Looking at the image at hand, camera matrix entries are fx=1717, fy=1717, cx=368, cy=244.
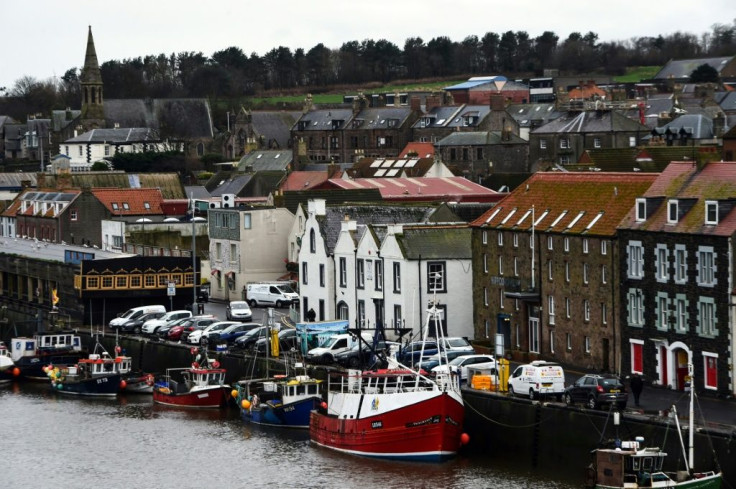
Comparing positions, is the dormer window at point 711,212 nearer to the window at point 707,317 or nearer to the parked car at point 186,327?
the window at point 707,317

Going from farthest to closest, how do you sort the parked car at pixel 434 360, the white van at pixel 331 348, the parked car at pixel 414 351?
the white van at pixel 331 348 < the parked car at pixel 414 351 < the parked car at pixel 434 360

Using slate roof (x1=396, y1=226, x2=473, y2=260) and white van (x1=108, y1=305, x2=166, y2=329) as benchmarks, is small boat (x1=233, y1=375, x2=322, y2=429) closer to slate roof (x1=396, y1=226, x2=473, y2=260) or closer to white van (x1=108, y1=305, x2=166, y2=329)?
slate roof (x1=396, y1=226, x2=473, y2=260)

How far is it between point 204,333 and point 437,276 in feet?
40.6

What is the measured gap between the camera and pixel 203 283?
10369cm

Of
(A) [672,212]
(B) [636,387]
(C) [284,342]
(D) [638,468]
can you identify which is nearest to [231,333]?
(C) [284,342]

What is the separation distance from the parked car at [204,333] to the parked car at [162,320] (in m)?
5.05

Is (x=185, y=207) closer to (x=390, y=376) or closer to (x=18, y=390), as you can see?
(x=18, y=390)

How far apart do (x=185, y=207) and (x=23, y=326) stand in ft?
78.7

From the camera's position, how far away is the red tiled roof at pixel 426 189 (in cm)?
10112

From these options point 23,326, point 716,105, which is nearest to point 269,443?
point 23,326

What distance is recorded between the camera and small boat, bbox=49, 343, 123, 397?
259ft

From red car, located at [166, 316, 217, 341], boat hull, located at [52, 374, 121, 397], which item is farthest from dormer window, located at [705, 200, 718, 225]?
red car, located at [166, 316, 217, 341]

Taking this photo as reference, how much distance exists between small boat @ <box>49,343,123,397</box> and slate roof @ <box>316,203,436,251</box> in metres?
11.8

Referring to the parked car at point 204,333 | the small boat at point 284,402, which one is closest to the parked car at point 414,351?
the small boat at point 284,402
